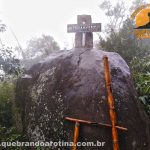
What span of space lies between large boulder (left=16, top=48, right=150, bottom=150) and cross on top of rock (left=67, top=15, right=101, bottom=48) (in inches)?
20.7

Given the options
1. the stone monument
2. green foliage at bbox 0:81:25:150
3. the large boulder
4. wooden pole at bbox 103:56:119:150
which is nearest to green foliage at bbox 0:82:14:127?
green foliage at bbox 0:81:25:150

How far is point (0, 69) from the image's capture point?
25.1ft

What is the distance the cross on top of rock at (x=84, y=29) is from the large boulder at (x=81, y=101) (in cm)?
53

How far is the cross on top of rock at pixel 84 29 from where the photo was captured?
6387mm

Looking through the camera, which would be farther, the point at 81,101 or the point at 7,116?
the point at 7,116

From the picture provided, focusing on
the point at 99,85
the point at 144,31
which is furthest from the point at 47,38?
the point at 99,85

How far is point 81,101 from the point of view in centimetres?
493

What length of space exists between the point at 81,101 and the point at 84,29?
2.19 m

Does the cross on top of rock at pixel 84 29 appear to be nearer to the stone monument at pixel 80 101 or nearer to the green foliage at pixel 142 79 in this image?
the stone monument at pixel 80 101

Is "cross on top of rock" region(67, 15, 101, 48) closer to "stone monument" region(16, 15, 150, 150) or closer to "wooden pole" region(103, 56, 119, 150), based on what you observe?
"stone monument" region(16, 15, 150, 150)

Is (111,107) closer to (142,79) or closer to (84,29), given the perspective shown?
(84,29)

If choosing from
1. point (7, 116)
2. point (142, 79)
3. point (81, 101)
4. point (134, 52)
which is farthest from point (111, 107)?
point (134, 52)

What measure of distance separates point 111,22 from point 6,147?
74.3 feet

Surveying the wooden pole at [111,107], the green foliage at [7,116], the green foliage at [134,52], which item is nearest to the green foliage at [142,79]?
the green foliage at [134,52]
